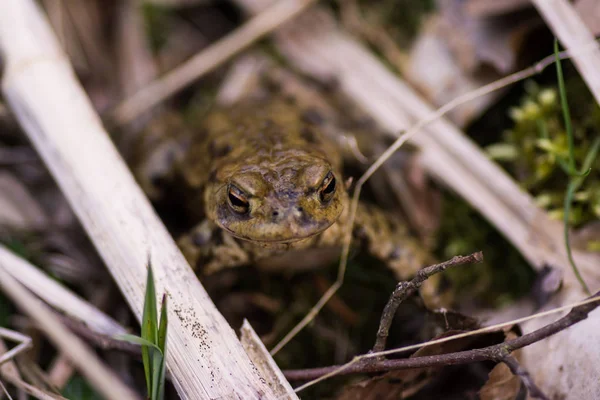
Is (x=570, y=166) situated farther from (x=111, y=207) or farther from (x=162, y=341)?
(x=111, y=207)

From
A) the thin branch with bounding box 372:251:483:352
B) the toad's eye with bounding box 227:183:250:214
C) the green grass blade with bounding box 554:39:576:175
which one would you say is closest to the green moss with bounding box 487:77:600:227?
the green grass blade with bounding box 554:39:576:175

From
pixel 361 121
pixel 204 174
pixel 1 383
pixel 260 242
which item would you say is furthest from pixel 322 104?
pixel 1 383

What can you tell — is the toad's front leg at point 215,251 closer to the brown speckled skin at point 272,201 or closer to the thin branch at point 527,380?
the brown speckled skin at point 272,201

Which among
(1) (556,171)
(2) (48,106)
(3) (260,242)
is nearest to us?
(3) (260,242)

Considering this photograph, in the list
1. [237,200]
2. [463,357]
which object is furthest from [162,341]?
[463,357]

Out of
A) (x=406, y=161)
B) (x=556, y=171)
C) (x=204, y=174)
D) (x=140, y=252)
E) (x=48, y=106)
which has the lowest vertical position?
(x=556, y=171)

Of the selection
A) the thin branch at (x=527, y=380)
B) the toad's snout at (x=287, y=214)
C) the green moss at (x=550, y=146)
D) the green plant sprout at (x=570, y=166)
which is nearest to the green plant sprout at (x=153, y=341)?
the toad's snout at (x=287, y=214)

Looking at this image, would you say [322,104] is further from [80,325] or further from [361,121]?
[80,325]
